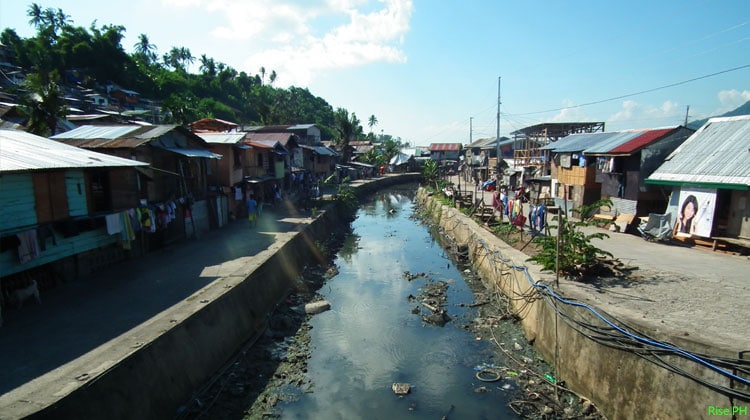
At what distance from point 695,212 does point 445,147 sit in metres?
62.2

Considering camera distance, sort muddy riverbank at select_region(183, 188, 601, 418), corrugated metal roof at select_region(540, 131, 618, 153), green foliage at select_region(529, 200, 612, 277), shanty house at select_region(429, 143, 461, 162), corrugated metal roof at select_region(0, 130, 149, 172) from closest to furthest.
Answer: muddy riverbank at select_region(183, 188, 601, 418) < corrugated metal roof at select_region(0, 130, 149, 172) < green foliage at select_region(529, 200, 612, 277) < corrugated metal roof at select_region(540, 131, 618, 153) < shanty house at select_region(429, 143, 461, 162)

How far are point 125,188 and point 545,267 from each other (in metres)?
15.3

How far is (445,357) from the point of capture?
39.5ft

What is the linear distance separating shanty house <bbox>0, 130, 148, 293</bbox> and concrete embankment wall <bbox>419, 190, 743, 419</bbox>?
14.2 meters

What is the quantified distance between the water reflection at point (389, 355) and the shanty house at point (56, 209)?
7.99m

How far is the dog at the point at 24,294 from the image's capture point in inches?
404

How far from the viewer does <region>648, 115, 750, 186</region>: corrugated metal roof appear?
50.4 ft

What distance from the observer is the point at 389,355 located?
12.2 metres

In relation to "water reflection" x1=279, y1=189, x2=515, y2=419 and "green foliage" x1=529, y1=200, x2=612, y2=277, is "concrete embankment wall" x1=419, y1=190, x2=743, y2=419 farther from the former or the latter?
"water reflection" x1=279, y1=189, x2=515, y2=419

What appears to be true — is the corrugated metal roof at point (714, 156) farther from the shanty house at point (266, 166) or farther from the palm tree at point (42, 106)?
the palm tree at point (42, 106)

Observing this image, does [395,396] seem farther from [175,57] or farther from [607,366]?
[175,57]

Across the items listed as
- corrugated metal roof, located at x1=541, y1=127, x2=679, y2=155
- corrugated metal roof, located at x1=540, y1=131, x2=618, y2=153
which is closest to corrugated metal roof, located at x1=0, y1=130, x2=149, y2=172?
corrugated metal roof, located at x1=541, y1=127, x2=679, y2=155

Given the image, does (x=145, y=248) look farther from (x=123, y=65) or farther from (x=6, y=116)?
(x=123, y=65)

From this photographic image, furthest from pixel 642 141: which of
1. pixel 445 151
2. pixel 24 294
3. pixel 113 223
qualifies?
pixel 445 151
